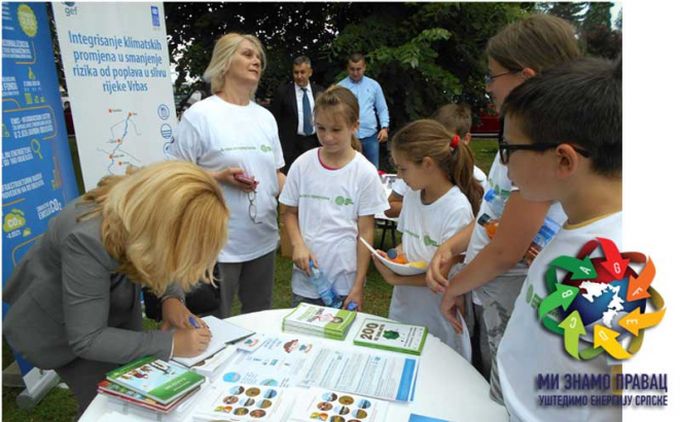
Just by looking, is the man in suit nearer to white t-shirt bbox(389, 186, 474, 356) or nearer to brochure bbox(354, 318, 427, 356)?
white t-shirt bbox(389, 186, 474, 356)

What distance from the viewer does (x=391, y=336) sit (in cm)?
156

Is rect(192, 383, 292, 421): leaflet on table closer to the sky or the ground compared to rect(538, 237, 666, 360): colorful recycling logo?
closer to the ground

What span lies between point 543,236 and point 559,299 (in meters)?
0.41

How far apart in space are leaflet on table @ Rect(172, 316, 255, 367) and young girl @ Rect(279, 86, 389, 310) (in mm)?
572

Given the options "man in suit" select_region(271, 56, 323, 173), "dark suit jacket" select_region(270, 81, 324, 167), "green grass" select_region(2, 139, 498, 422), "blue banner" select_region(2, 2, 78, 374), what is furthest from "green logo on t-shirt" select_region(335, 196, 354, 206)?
"dark suit jacket" select_region(270, 81, 324, 167)

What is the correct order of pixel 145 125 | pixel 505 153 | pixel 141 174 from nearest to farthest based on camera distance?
pixel 505 153 → pixel 141 174 → pixel 145 125

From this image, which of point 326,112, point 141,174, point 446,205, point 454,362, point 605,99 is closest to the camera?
point 605,99

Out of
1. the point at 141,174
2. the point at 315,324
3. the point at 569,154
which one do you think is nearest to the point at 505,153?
the point at 569,154

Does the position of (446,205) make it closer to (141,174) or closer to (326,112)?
(326,112)

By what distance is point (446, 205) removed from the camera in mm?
1789

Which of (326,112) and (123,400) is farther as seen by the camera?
(326,112)

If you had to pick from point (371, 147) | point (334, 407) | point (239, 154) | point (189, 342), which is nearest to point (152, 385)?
point (189, 342)

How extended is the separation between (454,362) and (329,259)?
866 mm

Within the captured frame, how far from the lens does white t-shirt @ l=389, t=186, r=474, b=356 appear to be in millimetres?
1771
